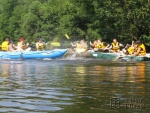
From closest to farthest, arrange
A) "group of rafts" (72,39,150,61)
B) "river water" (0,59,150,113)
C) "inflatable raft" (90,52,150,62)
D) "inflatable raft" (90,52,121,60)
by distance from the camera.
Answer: "river water" (0,59,150,113) < "inflatable raft" (90,52,150,62) < "group of rafts" (72,39,150,61) < "inflatable raft" (90,52,121,60)

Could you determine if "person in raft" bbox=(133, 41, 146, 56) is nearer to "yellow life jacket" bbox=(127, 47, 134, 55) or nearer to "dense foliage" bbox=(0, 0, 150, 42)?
"yellow life jacket" bbox=(127, 47, 134, 55)

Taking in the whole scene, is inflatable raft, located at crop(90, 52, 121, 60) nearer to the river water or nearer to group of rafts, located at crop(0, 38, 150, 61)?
group of rafts, located at crop(0, 38, 150, 61)

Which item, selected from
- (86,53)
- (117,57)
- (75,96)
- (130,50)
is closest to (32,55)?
(86,53)

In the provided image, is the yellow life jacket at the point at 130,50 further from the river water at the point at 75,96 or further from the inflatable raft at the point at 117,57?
the river water at the point at 75,96

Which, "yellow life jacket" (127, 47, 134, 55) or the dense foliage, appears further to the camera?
the dense foliage

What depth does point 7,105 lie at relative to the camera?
826 centimetres

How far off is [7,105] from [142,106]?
8.42ft

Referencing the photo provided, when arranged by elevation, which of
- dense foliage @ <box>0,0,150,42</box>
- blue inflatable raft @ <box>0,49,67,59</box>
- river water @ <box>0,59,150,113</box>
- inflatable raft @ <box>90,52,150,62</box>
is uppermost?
dense foliage @ <box>0,0,150,42</box>

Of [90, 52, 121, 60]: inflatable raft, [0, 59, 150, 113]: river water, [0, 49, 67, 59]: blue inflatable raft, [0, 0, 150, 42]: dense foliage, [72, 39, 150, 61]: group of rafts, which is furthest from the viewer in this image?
[0, 0, 150, 42]: dense foliage

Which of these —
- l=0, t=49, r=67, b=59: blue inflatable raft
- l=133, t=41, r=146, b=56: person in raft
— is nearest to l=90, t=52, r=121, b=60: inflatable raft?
l=133, t=41, r=146, b=56: person in raft

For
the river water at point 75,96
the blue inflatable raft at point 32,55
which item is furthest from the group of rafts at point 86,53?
the river water at point 75,96

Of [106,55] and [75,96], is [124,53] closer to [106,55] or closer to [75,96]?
[106,55]

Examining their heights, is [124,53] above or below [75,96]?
above

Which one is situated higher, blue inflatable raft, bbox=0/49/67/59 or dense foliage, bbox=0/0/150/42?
dense foliage, bbox=0/0/150/42
